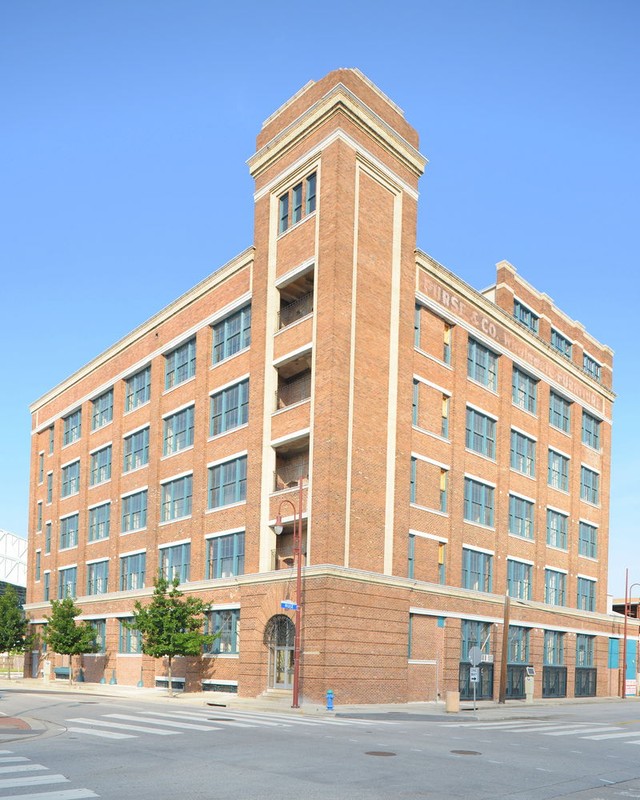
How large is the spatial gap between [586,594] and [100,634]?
32.8 meters

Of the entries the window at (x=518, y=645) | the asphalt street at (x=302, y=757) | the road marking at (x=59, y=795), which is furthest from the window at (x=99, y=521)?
the road marking at (x=59, y=795)

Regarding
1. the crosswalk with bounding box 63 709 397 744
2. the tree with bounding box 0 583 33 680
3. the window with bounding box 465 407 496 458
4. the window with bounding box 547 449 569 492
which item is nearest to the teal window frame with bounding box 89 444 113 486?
the tree with bounding box 0 583 33 680

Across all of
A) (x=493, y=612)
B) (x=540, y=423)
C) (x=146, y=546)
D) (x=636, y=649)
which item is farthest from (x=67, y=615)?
(x=636, y=649)

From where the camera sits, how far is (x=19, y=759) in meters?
16.9

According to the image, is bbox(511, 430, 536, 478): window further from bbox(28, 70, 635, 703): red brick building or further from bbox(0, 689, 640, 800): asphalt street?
bbox(0, 689, 640, 800): asphalt street

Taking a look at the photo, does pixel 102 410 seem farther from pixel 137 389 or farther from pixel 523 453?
pixel 523 453

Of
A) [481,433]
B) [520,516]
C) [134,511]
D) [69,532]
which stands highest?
[481,433]

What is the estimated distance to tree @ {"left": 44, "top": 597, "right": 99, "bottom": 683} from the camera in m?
56.5

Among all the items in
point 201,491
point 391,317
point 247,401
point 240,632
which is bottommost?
point 240,632

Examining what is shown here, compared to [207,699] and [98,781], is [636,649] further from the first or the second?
[98,781]

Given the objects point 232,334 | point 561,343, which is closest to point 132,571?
point 232,334

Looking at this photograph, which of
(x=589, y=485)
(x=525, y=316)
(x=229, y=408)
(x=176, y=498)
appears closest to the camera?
(x=229, y=408)

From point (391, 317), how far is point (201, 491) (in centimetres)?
1443

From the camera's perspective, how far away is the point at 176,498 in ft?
169
